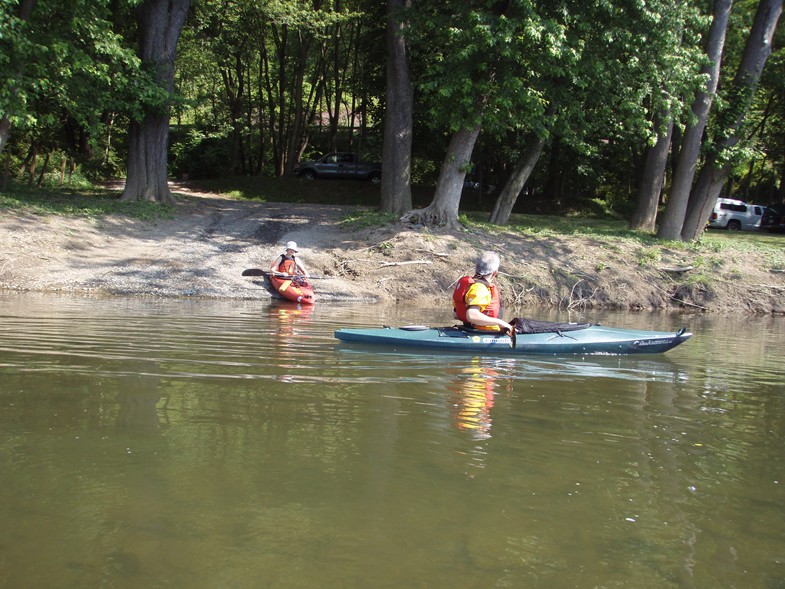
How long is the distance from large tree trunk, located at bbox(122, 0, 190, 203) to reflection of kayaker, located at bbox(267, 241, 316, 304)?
318 inches

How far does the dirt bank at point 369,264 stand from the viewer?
49.4 feet

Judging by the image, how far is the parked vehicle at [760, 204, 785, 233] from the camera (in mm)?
30641

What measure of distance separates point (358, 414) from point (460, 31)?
39.5ft

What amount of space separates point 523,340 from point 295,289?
18.4 feet

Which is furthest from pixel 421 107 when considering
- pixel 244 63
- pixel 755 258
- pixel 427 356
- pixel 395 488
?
pixel 395 488

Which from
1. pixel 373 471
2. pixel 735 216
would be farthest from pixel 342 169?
pixel 373 471

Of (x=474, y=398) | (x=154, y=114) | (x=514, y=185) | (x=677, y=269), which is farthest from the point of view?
(x=154, y=114)

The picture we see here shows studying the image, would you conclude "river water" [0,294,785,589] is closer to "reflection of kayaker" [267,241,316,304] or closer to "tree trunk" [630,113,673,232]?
"reflection of kayaker" [267,241,316,304]

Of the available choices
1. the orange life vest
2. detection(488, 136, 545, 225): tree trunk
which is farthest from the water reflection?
detection(488, 136, 545, 225): tree trunk

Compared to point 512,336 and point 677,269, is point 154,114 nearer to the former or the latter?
point 677,269

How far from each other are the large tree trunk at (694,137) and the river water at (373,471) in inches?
478

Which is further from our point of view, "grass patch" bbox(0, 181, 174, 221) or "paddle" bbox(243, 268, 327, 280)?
"grass patch" bbox(0, 181, 174, 221)

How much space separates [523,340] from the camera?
973 cm

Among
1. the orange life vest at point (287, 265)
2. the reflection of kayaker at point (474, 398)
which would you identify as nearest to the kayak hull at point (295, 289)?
the orange life vest at point (287, 265)
